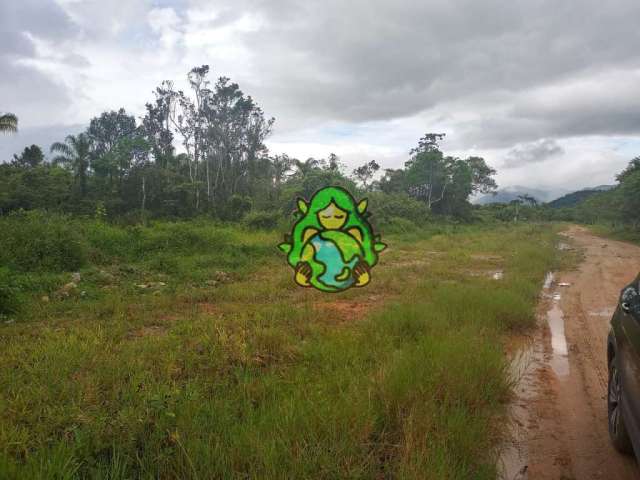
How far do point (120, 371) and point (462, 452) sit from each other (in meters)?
2.89

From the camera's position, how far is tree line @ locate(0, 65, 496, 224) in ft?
79.2

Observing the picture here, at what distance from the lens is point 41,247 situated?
967 centimetres

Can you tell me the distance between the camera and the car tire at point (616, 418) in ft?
9.35

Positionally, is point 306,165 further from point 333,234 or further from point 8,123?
point 333,234

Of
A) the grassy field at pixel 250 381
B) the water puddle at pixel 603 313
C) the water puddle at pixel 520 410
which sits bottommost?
the water puddle at pixel 520 410

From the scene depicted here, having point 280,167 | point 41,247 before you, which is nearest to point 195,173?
point 280,167

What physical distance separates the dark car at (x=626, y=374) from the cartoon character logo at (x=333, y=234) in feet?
11.2

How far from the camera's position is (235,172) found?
105 feet

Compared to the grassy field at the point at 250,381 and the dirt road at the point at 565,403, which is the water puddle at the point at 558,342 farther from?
the grassy field at the point at 250,381

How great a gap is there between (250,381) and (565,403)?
2.85 m

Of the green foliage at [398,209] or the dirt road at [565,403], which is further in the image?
the green foliage at [398,209]

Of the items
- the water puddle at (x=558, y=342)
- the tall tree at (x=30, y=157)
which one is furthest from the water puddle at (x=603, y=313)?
the tall tree at (x=30, y=157)

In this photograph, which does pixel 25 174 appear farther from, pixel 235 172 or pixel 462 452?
pixel 462 452

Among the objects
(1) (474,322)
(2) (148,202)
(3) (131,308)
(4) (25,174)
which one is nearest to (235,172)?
(2) (148,202)
